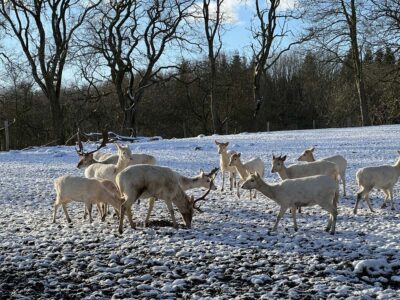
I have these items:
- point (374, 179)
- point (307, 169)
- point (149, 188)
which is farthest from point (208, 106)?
point (149, 188)

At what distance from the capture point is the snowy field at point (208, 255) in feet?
20.9

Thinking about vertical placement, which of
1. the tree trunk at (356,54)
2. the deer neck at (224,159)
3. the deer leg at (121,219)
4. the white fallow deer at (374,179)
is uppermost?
the tree trunk at (356,54)

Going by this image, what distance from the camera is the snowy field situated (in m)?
6.36

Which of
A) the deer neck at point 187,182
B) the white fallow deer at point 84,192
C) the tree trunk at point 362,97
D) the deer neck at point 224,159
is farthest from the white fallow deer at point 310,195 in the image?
the tree trunk at point 362,97

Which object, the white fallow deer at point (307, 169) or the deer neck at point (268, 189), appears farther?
the white fallow deer at point (307, 169)

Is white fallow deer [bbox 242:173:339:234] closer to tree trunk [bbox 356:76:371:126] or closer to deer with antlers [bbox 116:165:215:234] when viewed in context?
deer with antlers [bbox 116:165:215:234]

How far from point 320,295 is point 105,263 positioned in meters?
3.16

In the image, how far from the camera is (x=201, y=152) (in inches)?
896

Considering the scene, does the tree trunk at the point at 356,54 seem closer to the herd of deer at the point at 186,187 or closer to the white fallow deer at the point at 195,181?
the herd of deer at the point at 186,187

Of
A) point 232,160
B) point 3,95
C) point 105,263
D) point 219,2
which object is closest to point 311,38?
point 219,2

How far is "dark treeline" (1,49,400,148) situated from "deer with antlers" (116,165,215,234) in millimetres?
34805

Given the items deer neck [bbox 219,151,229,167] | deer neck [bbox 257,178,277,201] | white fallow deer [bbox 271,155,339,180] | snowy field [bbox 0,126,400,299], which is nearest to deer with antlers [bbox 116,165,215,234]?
snowy field [bbox 0,126,400,299]

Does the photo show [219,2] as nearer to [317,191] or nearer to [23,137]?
[23,137]

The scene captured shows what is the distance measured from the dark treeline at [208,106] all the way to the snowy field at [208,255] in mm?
34131
